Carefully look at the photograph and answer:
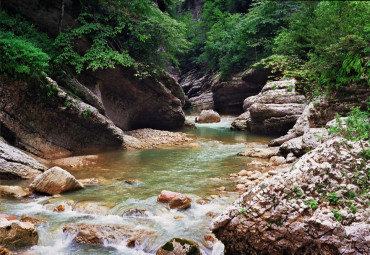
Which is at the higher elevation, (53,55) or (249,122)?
(53,55)

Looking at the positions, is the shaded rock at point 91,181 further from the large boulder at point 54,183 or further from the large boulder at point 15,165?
the large boulder at point 15,165

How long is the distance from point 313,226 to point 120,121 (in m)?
15.3

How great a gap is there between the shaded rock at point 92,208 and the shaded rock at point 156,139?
7.88 metres

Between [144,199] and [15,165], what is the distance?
14.0 ft

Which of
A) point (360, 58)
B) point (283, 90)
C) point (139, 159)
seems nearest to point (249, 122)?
point (283, 90)

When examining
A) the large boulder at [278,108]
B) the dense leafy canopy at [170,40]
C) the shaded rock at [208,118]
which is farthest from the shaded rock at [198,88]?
the large boulder at [278,108]

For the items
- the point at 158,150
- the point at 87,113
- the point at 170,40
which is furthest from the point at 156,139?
the point at 170,40

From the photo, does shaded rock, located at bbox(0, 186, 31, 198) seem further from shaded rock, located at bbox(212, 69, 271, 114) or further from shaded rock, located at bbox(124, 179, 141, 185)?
shaded rock, located at bbox(212, 69, 271, 114)

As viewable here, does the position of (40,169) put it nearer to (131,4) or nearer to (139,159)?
(139,159)

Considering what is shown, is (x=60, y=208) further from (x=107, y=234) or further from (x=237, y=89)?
(x=237, y=89)

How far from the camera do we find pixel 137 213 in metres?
5.38

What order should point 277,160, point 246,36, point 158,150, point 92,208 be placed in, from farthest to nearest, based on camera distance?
1. point 246,36
2. point 158,150
3. point 277,160
4. point 92,208

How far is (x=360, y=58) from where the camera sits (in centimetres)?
579

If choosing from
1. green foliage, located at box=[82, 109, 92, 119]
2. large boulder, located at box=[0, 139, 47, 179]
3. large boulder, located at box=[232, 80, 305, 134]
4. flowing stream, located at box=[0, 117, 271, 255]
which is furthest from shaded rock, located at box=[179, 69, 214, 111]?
large boulder, located at box=[0, 139, 47, 179]
